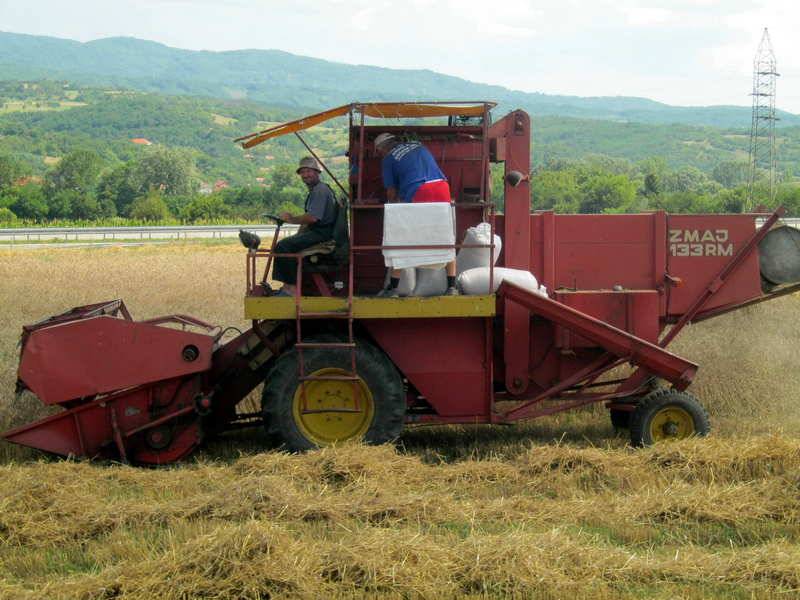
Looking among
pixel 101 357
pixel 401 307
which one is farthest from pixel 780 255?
pixel 101 357

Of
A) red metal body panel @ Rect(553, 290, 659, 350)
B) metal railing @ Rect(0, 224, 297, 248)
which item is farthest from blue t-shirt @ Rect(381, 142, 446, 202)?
metal railing @ Rect(0, 224, 297, 248)

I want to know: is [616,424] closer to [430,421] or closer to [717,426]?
[717,426]

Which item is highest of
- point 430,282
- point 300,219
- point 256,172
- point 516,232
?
point 256,172

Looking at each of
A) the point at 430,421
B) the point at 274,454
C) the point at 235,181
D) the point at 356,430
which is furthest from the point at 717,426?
the point at 235,181

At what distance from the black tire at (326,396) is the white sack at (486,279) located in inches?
36.1

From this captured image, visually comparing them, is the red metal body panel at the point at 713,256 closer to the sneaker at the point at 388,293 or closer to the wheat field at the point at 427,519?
the wheat field at the point at 427,519

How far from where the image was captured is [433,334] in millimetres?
6941

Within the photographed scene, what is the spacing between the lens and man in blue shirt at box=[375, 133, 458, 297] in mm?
6730


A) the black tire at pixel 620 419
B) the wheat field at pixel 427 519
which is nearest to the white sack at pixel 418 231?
the wheat field at pixel 427 519

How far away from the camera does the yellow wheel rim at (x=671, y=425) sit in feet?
22.6

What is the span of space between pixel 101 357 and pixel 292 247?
1.84m

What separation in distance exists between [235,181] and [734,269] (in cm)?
13489

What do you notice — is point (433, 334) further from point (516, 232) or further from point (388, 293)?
point (516, 232)

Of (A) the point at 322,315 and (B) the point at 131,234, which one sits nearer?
(A) the point at 322,315
